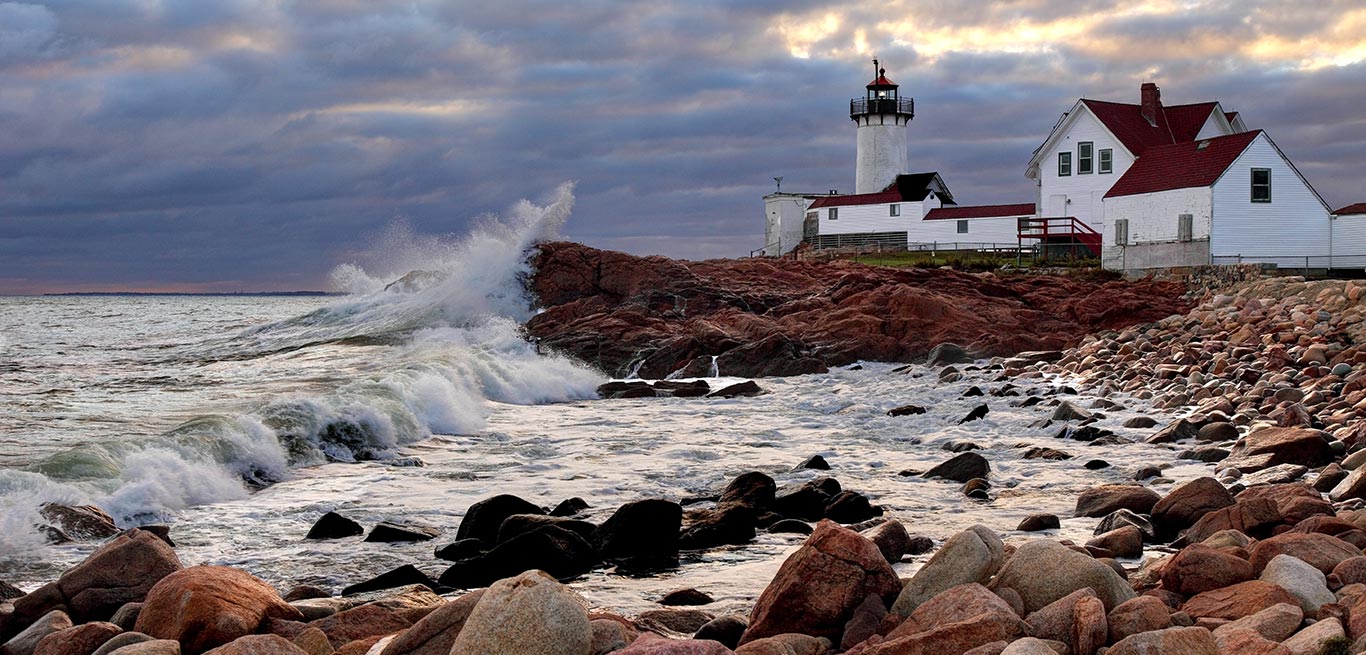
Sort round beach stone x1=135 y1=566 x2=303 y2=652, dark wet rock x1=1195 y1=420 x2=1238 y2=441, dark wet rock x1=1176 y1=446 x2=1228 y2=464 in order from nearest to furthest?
round beach stone x1=135 y1=566 x2=303 y2=652, dark wet rock x1=1176 y1=446 x2=1228 y2=464, dark wet rock x1=1195 y1=420 x2=1238 y2=441

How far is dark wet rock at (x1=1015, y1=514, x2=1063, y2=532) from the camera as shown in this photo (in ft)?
24.4

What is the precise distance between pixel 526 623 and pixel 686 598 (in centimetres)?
201

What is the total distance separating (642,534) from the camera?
722 centimetres

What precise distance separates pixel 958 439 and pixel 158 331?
3609 cm

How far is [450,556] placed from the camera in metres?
7.12

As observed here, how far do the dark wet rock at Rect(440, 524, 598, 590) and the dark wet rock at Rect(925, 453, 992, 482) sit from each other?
3765 millimetres

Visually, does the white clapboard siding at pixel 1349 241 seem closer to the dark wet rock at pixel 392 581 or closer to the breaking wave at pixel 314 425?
the breaking wave at pixel 314 425

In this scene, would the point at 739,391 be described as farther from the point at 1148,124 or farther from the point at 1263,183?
the point at 1148,124

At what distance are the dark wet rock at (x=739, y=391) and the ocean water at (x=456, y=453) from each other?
0.40 meters

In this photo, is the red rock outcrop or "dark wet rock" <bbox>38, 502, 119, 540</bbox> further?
the red rock outcrop

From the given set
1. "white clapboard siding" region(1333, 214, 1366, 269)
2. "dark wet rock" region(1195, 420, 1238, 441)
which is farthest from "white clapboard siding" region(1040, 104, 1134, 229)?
"dark wet rock" region(1195, 420, 1238, 441)

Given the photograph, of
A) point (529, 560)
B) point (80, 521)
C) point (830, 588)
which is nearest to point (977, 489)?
point (529, 560)

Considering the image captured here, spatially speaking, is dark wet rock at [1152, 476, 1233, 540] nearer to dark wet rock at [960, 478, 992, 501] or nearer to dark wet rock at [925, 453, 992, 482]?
dark wet rock at [960, 478, 992, 501]

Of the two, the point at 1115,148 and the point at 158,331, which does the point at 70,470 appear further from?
Result: the point at 1115,148
